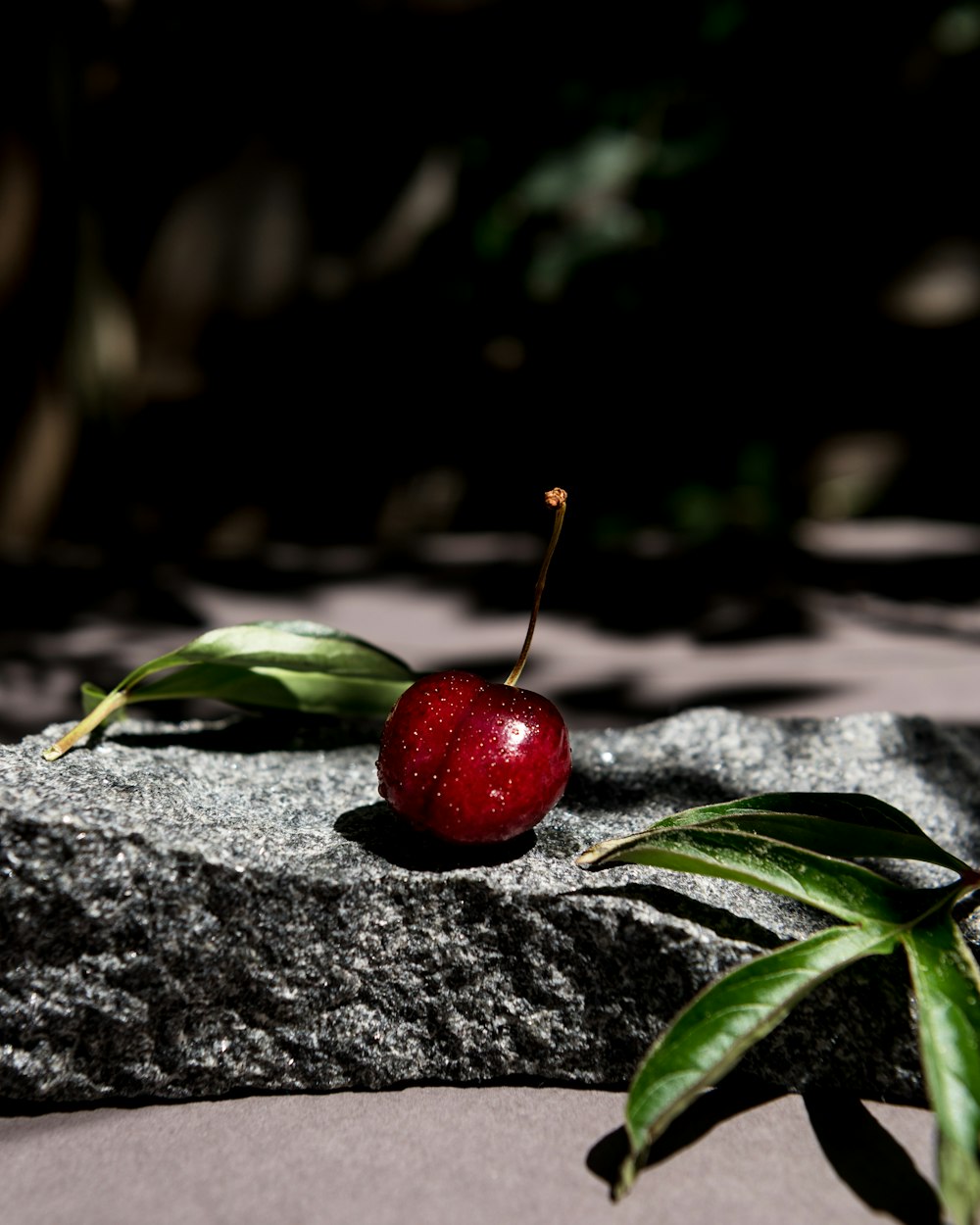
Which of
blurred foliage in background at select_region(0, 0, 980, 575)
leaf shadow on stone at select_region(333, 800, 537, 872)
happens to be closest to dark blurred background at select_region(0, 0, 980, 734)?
blurred foliage in background at select_region(0, 0, 980, 575)

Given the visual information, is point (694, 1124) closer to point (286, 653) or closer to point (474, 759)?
point (474, 759)

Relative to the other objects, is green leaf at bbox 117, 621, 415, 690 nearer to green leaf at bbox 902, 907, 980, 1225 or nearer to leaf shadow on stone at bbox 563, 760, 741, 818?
leaf shadow on stone at bbox 563, 760, 741, 818

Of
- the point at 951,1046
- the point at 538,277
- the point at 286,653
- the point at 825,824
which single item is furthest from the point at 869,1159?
the point at 538,277

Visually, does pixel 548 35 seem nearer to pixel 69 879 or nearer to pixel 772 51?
pixel 772 51

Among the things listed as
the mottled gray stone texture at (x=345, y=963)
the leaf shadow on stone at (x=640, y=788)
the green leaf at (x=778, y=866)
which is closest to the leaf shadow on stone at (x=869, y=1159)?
the mottled gray stone texture at (x=345, y=963)

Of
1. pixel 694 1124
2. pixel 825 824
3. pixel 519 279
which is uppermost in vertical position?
pixel 519 279

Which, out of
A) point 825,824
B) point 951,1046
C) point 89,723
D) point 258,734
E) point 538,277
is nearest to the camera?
point 951,1046
